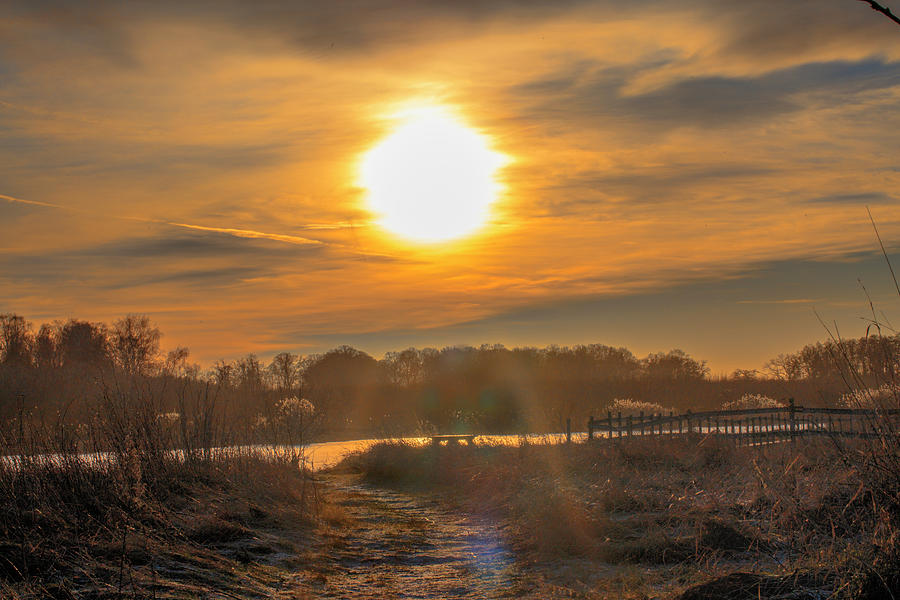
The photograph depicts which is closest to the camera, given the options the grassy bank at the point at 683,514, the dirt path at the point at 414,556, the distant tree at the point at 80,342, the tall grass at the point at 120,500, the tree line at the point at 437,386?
the grassy bank at the point at 683,514

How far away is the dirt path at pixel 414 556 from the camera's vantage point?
945 cm

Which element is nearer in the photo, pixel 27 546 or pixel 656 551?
pixel 27 546

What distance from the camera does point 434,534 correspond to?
1321 centimetres

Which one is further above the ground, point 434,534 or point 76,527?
point 76,527

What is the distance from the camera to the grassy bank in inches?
Result: 258

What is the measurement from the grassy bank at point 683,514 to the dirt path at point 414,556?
63cm

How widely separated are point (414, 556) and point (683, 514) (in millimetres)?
4097

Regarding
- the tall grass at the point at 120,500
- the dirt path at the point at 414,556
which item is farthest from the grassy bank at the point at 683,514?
the tall grass at the point at 120,500

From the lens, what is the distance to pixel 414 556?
11445mm

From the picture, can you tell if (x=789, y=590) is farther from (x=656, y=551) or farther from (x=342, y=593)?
(x=342, y=593)

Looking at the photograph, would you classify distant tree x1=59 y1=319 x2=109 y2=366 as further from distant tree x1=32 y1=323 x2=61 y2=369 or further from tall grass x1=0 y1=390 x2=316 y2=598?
tall grass x1=0 y1=390 x2=316 y2=598

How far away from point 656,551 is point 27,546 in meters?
7.64

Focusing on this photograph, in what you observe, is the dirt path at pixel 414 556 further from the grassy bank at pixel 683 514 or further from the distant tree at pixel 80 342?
the distant tree at pixel 80 342

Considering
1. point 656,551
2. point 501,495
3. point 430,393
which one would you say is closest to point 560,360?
point 430,393
